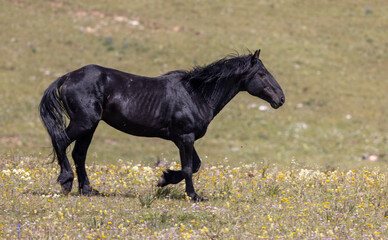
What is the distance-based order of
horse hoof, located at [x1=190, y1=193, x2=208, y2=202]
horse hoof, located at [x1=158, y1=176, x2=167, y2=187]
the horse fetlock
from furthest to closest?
horse hoof, located at [x1=158, y1=176, x2=167, y2=187]
the horse fetlock
horse hoof, located at [x1=190, y1=193, x2=208, y2=202]

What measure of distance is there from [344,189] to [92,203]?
4514 millimetres

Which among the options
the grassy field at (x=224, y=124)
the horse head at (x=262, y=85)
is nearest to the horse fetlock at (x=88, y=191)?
the grassy field at (x=224, y=124)

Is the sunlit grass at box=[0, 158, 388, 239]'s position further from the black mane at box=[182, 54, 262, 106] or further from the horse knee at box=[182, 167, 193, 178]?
the black mane at box=[182, 54, 262, 106]

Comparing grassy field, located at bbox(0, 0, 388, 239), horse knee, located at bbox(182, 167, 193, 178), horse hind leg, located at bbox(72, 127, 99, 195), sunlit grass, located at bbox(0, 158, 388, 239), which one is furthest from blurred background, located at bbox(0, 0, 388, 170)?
horse knee, located at bbox(182, 167, 193, 178)

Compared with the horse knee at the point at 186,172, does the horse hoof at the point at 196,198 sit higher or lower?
lower

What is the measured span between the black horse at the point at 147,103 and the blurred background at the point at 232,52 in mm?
18103

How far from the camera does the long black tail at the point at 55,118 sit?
10836 mm

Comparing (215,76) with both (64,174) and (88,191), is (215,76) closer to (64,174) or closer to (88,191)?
(88,191)

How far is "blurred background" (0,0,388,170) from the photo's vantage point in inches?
1390

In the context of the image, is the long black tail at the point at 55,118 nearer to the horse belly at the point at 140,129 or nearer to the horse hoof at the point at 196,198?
the horse belly at the point at 140,129

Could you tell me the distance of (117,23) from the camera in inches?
1953

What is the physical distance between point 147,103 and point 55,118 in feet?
5.24

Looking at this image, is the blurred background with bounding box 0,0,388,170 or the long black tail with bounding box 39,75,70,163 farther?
the blurred background with bounding box 0,0,388,170

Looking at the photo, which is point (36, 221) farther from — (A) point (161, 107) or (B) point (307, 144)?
(B) point (307, 144)
